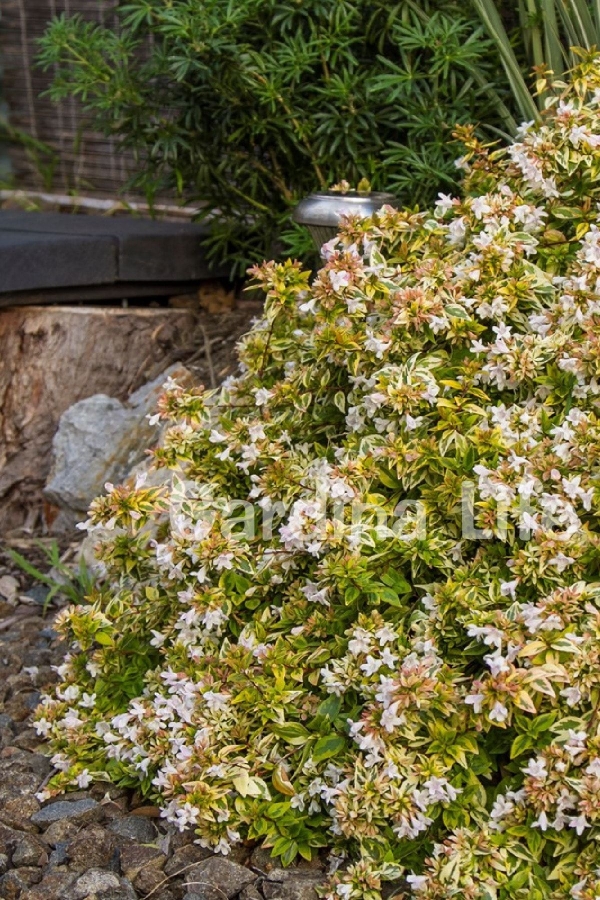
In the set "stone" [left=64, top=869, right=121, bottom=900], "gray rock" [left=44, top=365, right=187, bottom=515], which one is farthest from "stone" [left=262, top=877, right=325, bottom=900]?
"gray rock" [left=44, top=365, right=187, bottom=515]

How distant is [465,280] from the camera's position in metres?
2.21

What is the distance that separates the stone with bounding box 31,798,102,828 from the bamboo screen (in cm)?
339

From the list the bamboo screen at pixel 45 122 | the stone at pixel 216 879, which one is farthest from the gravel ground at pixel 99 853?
the bamboo screen at pixel 45 122

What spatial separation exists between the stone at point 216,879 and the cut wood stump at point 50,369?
197 centimetres

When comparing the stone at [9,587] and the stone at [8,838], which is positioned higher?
the stone at [8,838]

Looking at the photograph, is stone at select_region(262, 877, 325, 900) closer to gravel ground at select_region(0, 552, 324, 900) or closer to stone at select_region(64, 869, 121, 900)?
gravel ground at select_region(0, 552, 324, 900)

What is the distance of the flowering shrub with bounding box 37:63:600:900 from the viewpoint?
179 centimetres

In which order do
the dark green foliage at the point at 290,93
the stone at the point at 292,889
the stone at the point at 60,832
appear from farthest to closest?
the dark green foliage at the point at 290,93 → the stone at the point at 60,832 → the stone at the point at 292,889

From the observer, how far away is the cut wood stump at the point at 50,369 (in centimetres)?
371

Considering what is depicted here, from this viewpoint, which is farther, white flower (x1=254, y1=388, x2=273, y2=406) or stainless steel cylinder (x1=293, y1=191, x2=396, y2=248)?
stainless steel cylinder (x1=293, y1=191, x2=396, y2=248)

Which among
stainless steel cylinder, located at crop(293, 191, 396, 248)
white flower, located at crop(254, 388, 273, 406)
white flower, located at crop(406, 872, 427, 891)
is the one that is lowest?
white flower, located at crop(406, 872, 427, 891)

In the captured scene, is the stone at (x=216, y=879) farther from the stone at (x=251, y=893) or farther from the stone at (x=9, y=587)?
the stone at (x=9, y=587)

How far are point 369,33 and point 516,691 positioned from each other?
7.55 ft

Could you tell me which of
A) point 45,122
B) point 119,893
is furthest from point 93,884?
point 45,122
